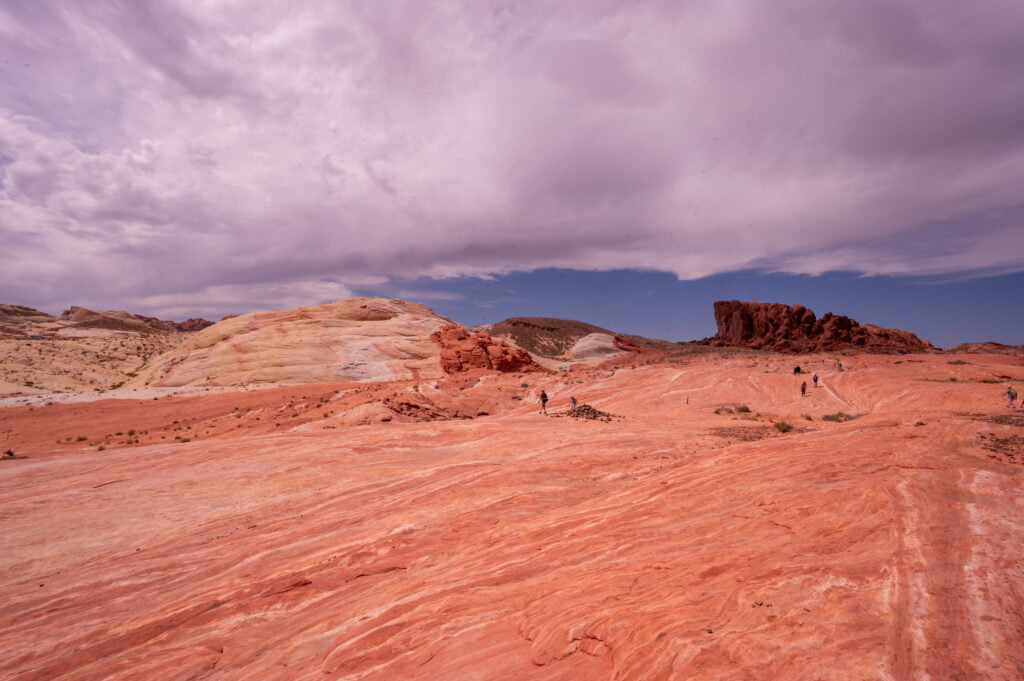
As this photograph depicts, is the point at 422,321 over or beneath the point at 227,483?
over

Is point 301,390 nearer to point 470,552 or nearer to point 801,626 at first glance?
point 470,552

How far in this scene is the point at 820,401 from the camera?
945 inches

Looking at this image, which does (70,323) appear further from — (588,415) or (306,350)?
(588,415)

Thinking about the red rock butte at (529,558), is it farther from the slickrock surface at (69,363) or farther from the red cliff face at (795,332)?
the red cliff face at (795,332)

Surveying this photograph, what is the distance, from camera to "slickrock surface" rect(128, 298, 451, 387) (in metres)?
43.3

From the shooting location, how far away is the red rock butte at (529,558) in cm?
450

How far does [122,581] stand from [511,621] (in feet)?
22.8

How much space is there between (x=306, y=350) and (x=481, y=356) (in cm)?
1883

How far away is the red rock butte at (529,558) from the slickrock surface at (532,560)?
40mm

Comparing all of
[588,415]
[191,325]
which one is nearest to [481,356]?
[588,415]

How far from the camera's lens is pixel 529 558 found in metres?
7.06

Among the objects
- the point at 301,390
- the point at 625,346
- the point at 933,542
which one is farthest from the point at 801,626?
the point at 625,346

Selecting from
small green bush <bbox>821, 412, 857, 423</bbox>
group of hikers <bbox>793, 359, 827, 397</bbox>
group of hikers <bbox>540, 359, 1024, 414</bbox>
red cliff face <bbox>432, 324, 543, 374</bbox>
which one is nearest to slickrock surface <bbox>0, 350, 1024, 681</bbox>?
small green bush <bbox>821, 412, 857, 423</bbox>

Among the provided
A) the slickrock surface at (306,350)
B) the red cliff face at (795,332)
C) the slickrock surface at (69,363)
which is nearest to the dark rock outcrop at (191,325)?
the slickrock surface at (69,363)
